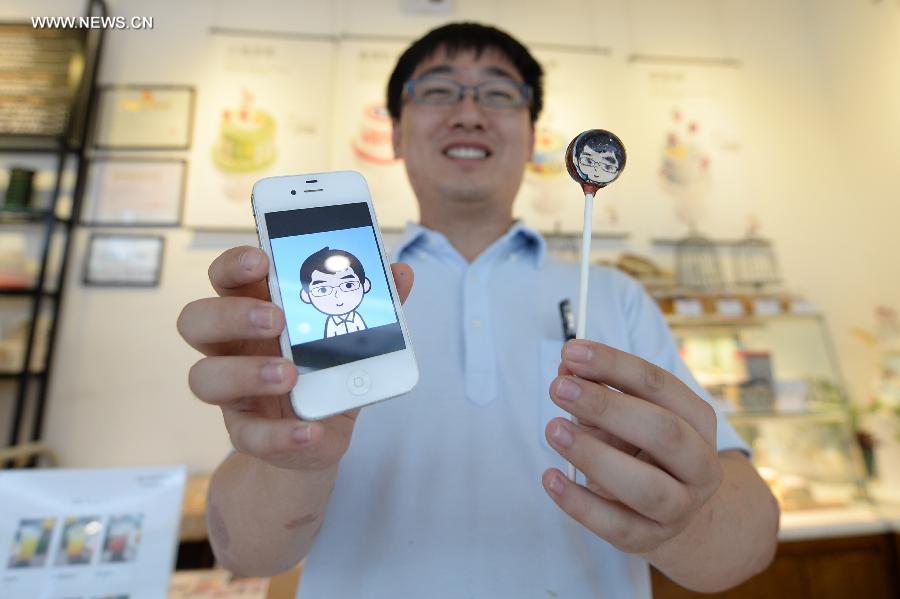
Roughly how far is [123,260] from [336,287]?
1.79 meters

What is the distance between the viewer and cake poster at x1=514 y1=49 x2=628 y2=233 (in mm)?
1853

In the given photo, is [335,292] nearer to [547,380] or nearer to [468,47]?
[547,380]

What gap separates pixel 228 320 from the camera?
1.16 ft

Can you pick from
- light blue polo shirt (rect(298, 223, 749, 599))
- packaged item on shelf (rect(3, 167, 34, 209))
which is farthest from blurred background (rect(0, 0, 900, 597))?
light blue polo shirt (rect(298, 223, 749, 599))

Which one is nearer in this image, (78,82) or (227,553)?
(227,553)

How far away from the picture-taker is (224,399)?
0.34 m

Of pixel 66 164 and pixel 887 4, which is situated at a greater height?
pixel 887 4

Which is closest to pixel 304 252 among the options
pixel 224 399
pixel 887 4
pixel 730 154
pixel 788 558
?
pixel 224 399

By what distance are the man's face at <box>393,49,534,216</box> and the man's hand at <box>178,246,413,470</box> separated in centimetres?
56

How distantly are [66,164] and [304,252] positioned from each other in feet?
6.75

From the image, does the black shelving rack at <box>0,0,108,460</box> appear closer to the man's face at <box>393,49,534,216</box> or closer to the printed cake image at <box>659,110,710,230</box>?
the man's face at <box>393,49,534,216</box>

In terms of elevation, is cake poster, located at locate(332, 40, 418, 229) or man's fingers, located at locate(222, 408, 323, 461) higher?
cake poster, located at locate(332, 40, 418, 229)

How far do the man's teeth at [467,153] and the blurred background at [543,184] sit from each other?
965mm

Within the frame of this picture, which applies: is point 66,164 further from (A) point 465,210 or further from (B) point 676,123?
(B) point 676,123
